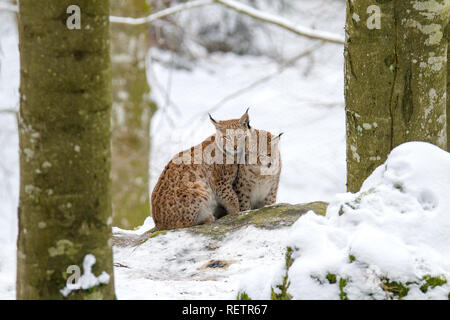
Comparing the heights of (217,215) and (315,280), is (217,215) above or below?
below

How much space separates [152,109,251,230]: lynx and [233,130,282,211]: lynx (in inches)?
2.8

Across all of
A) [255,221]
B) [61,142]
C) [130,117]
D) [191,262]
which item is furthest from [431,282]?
[130,117]

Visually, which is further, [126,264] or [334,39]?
[334,39]

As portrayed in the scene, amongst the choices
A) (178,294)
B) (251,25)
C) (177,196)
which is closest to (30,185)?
(178,294)

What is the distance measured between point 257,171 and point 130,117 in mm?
3602

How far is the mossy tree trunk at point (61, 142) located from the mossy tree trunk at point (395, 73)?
1456 mm

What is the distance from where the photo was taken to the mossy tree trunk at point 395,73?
3.03 metres

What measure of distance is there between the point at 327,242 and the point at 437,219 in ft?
1.37

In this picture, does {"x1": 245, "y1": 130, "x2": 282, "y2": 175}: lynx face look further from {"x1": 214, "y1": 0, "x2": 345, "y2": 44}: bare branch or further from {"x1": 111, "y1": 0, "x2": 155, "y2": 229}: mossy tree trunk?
{"x1": 111, "y1": 0, "x2": 155, "y2": 229}: mossy tree trunk

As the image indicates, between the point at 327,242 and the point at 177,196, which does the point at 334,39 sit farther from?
the point at 327,242

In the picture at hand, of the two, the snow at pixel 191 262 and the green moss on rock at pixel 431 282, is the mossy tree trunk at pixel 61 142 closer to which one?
the snow at pixel 191 262

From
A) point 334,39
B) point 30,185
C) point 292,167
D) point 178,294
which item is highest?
point 334,39

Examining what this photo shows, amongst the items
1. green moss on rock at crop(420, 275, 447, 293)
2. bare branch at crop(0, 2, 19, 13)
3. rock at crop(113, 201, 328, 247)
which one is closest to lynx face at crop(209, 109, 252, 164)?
rock at crop(113, 201, 328, 247)

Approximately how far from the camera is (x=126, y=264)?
11.9 feet
